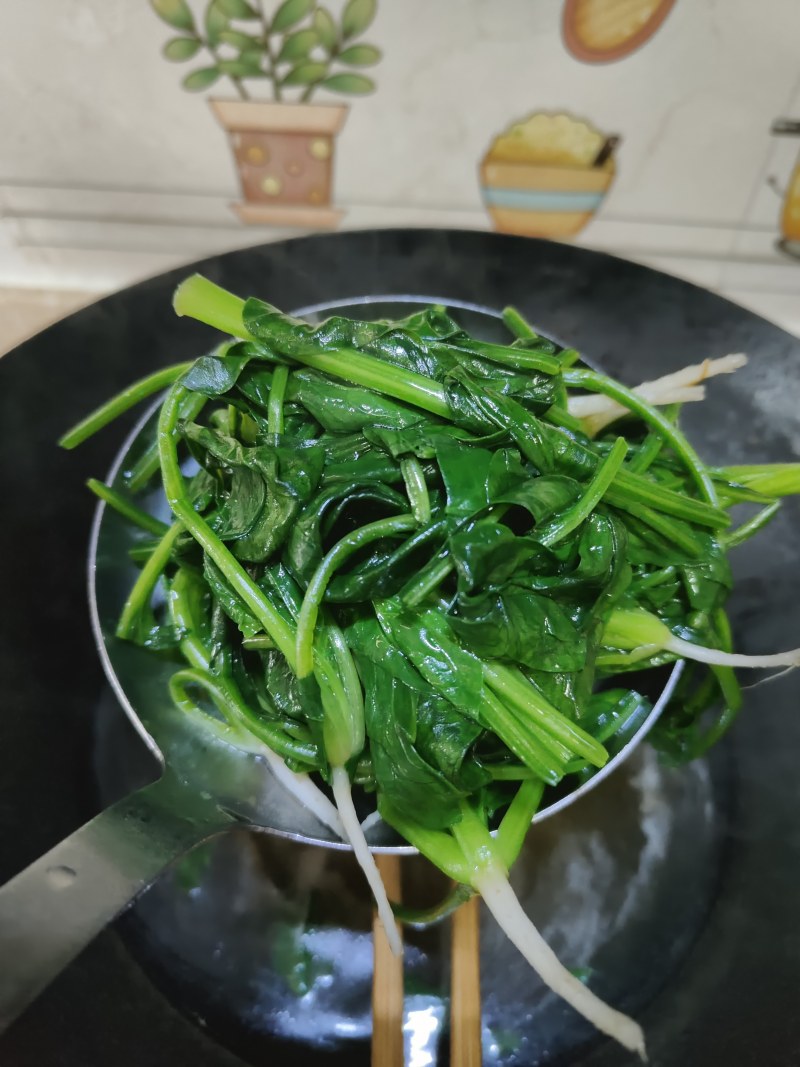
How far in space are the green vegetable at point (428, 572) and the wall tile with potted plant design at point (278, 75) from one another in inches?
33.4

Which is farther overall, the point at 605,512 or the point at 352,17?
the point at 352,17

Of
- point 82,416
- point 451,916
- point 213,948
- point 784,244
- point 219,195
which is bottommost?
point 213,948

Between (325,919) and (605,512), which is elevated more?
(605,512)

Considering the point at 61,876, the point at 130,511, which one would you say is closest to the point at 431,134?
the point at 130,511

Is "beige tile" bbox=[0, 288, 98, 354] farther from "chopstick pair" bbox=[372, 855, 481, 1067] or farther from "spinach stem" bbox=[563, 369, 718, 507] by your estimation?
"chopstick pair" bbox=[372, 855, 481, 1067]

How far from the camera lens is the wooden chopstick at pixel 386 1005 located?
853mm

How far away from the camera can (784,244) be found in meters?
1.62

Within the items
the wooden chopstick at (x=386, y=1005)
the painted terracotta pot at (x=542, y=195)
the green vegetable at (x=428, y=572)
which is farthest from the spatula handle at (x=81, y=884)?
the painted terracotta pot at (x=542, y=195)

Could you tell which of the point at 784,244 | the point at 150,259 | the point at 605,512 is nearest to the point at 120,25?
the point at 150,259

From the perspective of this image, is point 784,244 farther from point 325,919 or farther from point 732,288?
point 325,919

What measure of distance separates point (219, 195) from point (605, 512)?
51.6 inches

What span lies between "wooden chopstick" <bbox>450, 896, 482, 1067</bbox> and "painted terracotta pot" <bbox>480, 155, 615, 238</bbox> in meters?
1.34

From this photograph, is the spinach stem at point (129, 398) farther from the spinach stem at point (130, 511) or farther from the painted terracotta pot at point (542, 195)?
the painted terracotta pot at point (542, 195)

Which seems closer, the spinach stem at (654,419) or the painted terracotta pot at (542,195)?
the spinach stem at (654,419)
